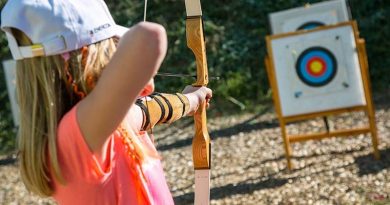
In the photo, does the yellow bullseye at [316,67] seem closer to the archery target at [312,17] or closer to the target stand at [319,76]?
the target stand at [319,76]

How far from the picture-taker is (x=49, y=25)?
107 cm

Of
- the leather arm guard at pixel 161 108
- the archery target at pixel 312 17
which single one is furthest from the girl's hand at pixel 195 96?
the archery target at pixel 312 17

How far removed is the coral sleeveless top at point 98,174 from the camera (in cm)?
108

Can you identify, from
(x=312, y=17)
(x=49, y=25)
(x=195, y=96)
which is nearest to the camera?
(x=49, y=25)

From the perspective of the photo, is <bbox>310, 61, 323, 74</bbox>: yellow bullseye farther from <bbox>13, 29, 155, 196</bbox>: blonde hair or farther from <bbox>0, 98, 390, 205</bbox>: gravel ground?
<bbox>13, 29, 155, 196</bbox>: blonde hair

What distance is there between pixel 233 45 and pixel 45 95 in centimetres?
614

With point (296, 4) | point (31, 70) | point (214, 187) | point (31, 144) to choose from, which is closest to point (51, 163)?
point (31, 144)

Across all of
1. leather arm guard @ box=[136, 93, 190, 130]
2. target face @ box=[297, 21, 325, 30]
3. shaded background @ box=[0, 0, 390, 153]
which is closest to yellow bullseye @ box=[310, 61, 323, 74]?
target face @ box=[297, 21, 325, 30]

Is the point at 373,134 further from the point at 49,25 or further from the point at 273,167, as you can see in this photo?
the point at 49,25

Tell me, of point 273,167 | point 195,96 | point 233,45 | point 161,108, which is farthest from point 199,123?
point 233,45

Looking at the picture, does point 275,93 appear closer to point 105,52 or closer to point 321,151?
point 321,151

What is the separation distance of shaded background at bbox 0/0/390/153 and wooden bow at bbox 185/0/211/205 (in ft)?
14.0

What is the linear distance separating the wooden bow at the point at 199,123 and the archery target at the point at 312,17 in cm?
312

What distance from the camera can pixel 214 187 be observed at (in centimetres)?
413
